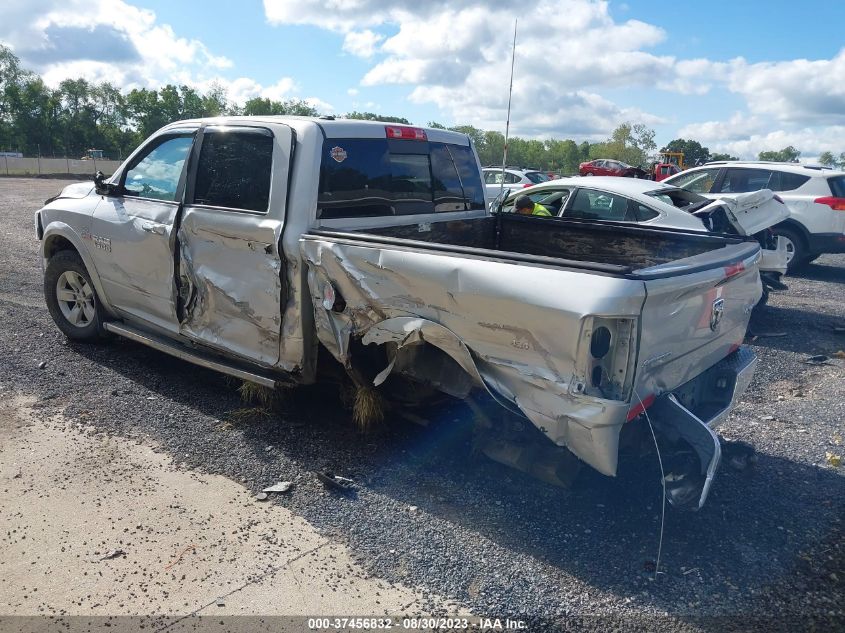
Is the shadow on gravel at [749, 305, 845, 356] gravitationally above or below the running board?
below

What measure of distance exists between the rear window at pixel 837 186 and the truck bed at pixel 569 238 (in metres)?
7.85

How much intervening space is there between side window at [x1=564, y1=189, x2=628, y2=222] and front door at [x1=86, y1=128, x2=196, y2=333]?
17.1 feet

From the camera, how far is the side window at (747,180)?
1125 cm

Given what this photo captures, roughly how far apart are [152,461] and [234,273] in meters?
1.27

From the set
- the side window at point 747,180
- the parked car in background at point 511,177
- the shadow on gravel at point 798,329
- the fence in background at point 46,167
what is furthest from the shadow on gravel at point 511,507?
the fence in background at point 46,167

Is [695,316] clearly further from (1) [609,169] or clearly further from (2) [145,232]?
(1) [609,169]

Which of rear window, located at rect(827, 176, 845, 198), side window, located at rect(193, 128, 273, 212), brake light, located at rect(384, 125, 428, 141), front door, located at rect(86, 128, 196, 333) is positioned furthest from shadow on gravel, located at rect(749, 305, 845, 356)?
front door, located at rect(86, 128, 196, 333)

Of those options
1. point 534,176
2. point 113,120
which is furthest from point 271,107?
point 534,176

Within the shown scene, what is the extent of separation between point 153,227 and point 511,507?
3.23 m

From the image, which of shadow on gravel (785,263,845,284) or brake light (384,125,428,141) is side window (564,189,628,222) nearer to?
brake light (384,125,428,141)

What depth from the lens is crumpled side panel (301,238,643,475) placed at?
9.34 ft

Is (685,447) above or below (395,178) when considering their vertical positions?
below

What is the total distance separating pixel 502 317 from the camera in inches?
121

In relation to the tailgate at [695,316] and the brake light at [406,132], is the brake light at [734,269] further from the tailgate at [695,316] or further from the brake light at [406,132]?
the brake light at [406,132]
